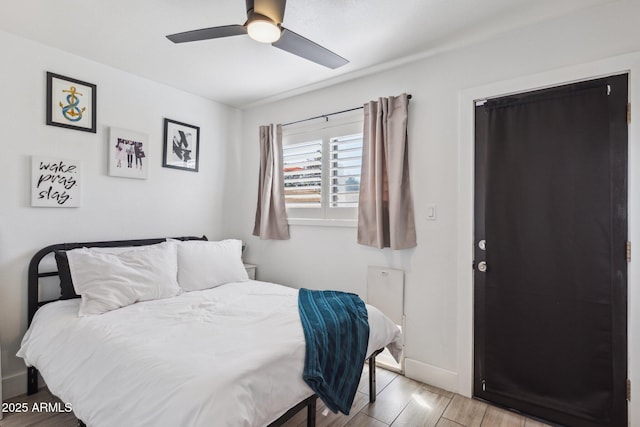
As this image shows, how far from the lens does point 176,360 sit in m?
1.40

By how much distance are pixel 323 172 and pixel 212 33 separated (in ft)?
5.55

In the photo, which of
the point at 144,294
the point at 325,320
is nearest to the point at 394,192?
the point at 325,320

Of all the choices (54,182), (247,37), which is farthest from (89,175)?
(247,37)

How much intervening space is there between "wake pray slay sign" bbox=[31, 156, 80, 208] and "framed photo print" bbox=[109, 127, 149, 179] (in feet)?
0.94

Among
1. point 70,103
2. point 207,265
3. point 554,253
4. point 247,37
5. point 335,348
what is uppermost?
point 247,37

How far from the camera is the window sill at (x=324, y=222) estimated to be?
117 inches

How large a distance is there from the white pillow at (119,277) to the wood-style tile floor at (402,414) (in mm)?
744

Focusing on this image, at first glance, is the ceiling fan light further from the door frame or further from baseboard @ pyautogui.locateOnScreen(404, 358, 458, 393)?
baseboard @ pyautogui.locateOnScreen(404, 358, 458, 393)

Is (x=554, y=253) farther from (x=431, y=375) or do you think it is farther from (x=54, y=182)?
(x=54, y=182)

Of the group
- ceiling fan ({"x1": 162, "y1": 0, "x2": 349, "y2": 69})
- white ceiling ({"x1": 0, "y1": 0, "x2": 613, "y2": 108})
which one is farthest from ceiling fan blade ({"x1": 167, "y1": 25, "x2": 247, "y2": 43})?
white ceiling ({"x1": 0, "y1": 0, "x2": 613, "y2": 108})

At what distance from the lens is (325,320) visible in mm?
1876

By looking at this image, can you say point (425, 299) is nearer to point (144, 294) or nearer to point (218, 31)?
point (144, 294)

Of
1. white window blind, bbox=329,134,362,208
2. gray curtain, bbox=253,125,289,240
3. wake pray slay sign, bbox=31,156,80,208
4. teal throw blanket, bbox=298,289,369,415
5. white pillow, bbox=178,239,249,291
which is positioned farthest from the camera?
gray curtain, bbox=253,125,289,240

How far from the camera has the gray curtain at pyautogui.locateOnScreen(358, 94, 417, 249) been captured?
257 centimetres
